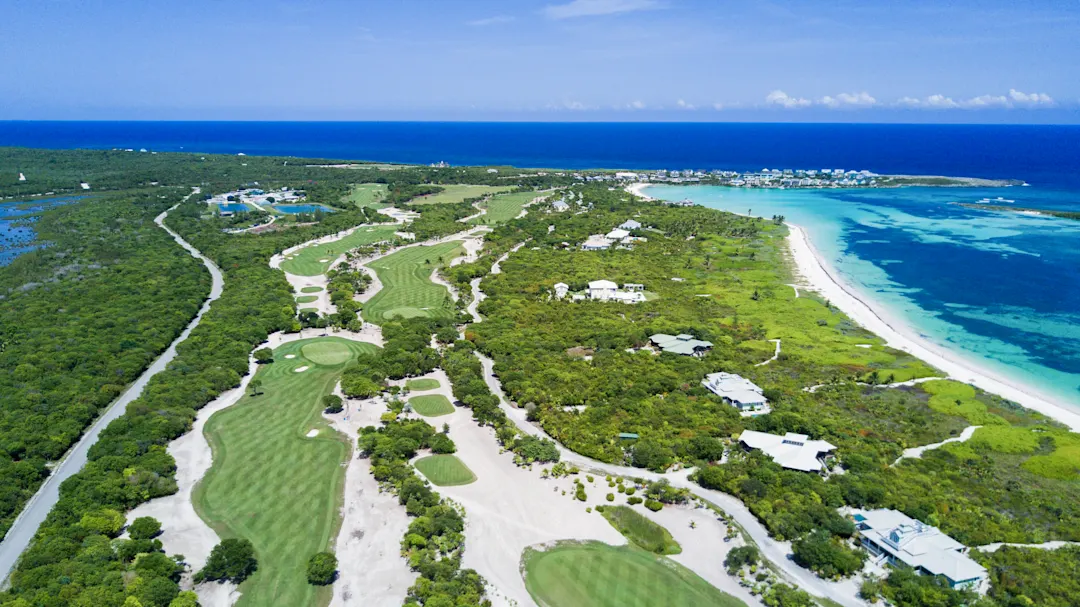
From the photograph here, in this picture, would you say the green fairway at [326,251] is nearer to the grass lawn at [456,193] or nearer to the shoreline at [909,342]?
the grass lawn at [456,193]

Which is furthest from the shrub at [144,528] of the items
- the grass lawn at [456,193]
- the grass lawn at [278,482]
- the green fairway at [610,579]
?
the grass lawn at [456,193]

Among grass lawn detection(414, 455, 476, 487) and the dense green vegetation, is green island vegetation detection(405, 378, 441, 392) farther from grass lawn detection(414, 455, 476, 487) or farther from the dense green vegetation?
the dense green vegetation

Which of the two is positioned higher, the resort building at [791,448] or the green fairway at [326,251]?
the green fairway at [326,251]

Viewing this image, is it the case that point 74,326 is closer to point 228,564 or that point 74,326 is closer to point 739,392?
point 228,564

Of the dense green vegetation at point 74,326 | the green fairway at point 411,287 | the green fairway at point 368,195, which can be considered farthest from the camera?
the green fairway at point 368,195

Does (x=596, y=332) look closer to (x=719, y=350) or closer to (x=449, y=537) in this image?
(x=719, y=350)

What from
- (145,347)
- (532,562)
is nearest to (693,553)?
(532,562)
